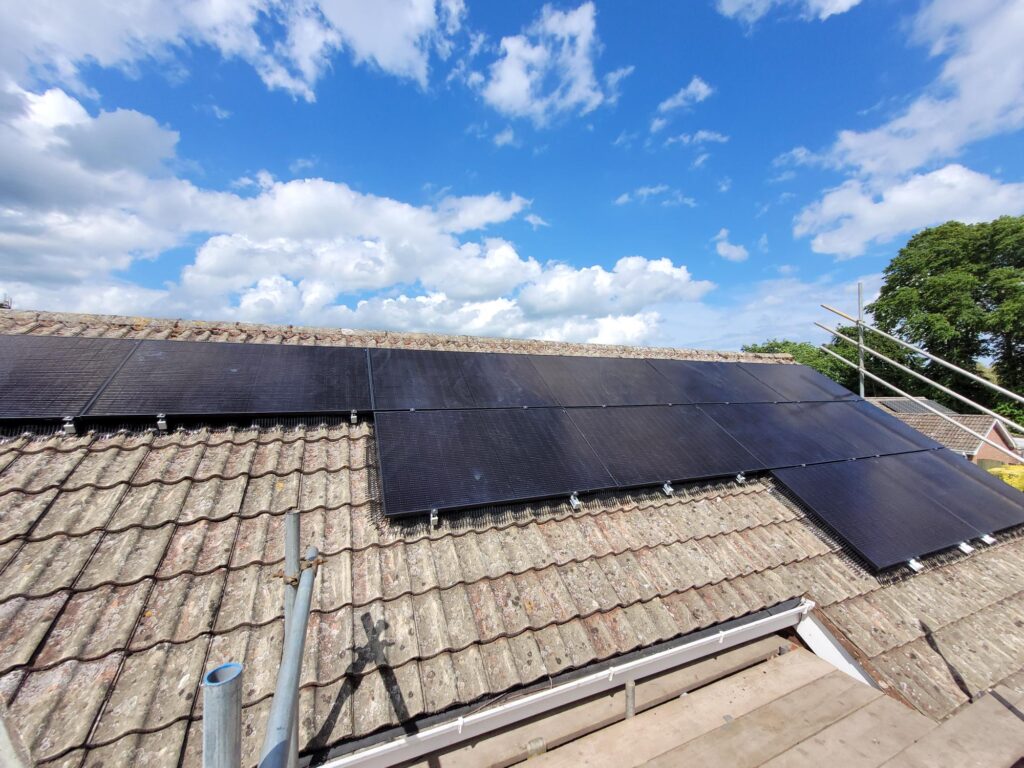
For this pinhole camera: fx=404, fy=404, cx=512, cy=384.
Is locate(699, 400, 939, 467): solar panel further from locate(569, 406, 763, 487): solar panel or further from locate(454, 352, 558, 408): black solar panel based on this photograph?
locate(454, 352, 558, 408): black solar panel

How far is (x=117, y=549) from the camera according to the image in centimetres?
288

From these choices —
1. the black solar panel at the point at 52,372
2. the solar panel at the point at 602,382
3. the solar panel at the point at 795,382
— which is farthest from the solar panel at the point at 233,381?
the solar panel at the point at 795,382

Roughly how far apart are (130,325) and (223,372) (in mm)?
2147

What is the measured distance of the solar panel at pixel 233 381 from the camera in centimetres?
404

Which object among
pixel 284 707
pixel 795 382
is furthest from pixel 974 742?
pixel 795 382

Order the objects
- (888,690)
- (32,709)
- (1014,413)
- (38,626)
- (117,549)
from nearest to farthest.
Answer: (32,709)
(38,626)
(117,549)
(888,690)
(1014,413)

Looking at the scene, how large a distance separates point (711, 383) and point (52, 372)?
8.64m

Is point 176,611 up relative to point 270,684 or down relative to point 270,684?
up

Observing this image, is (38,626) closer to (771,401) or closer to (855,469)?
(855,469)

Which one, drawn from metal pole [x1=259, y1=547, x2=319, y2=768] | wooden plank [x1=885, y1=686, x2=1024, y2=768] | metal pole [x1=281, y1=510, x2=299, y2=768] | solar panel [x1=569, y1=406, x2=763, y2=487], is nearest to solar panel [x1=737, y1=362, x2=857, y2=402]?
solar panel [x1=569, y1=406, x2=763, y2=487]

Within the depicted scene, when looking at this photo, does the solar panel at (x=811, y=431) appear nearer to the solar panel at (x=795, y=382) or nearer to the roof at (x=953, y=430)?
the solar panel at (x=795, y=382)

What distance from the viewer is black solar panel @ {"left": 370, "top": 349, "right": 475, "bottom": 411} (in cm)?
475

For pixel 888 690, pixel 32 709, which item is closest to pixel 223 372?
pixel 32 709

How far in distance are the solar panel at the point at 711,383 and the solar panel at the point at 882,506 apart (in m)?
1.65
